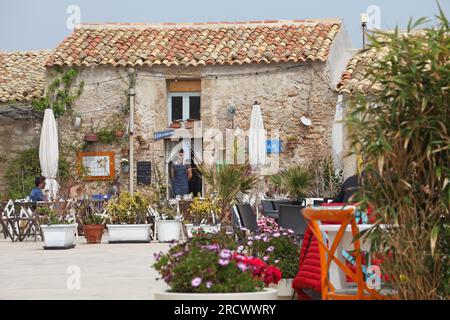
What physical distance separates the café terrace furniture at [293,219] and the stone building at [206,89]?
1460cm

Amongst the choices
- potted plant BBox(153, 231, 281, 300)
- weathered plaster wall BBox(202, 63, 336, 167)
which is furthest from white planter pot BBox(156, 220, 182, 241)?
potted plant BBox(153, 231, 281, 300)

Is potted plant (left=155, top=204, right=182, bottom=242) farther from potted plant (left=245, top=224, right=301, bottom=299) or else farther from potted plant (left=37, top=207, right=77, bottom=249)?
potted plant (left=245, top=224, right=301, bottom=299)

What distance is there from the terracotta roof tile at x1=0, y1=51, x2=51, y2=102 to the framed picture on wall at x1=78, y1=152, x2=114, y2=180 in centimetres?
232

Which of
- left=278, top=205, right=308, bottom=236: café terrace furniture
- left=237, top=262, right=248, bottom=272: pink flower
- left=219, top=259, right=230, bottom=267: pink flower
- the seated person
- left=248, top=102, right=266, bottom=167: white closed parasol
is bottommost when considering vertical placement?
left=237, top=262, right=248, bottom=272: pink flower

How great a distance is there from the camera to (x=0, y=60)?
30.6m

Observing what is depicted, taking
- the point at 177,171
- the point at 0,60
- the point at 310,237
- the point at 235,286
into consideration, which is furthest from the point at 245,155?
the point at 235,286

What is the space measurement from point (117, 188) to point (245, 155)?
340 centimetres

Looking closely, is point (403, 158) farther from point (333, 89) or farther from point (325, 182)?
point (333, 89)

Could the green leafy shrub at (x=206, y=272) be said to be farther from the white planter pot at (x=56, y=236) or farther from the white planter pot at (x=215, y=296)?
the white planter pot at (x=56, y=236)

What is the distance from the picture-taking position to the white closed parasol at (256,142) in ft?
74.1

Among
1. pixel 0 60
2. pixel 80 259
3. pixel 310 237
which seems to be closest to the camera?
pixel 310 237

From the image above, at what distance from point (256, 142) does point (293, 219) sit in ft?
40.0

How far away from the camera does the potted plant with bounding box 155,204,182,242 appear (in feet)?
60.7

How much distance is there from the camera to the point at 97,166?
1027 inches
